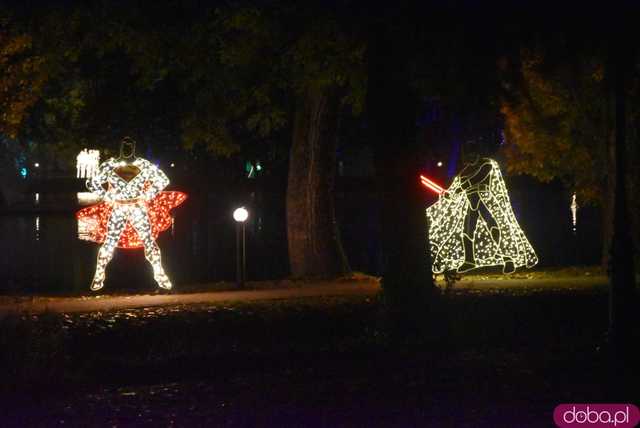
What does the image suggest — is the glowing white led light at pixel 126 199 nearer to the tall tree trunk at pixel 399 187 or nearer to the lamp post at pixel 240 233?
the lamp post at pixel 240 233

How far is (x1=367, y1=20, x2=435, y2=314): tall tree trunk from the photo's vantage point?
1498cm

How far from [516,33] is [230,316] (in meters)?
6.44

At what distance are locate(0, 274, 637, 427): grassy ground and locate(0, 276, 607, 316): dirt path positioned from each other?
3.77 ft

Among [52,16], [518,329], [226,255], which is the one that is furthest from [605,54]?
[226,255]

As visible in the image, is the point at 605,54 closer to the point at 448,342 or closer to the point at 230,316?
the point at 448,342

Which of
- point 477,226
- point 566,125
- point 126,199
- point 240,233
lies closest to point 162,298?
point 126,199

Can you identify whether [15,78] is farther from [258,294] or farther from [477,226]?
[477,226]

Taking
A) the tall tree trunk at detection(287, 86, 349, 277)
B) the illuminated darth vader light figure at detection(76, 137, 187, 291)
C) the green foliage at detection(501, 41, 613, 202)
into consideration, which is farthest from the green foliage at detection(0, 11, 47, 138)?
the green foliage at detection(501, 41, 613, 202)

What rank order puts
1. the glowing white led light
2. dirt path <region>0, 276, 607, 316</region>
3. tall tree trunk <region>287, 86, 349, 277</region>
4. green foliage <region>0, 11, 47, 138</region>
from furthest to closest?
tall tree trunk <region>287, 86, 349, 277</region> → the glowing white led light → green foliage <region>0, 11, 47, 138</region> → dirt path <region>0, 276, 607, 316</region>

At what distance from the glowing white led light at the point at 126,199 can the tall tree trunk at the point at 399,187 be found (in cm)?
649

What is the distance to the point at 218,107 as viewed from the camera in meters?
18.6

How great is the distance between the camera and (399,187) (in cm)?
1505

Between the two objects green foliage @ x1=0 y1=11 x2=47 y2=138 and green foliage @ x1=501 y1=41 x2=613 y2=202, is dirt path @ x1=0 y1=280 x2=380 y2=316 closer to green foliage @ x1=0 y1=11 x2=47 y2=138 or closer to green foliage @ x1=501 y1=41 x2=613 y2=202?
green foliage @ x1=0 y1=11 x2=47 y2=138

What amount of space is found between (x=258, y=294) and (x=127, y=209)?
3175 millimetres
